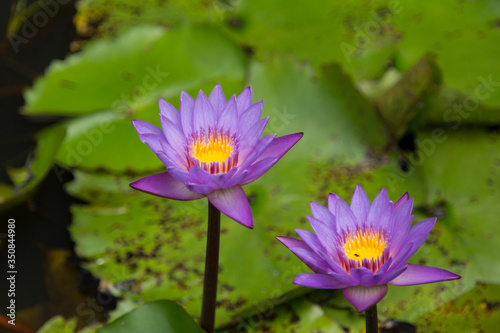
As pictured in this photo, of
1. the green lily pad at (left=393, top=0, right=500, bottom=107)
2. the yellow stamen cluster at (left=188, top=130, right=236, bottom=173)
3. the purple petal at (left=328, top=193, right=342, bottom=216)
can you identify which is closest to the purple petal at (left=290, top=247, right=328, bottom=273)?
the purple petal at (left=328, top=193, right=342, bottom=216)

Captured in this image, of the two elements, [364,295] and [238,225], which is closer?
[364,295]

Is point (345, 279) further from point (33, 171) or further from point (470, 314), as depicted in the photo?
point (33, 171)

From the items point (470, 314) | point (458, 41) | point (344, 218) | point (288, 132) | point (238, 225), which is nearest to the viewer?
point (344, 218)

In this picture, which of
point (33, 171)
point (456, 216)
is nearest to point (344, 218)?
point (456, 216)

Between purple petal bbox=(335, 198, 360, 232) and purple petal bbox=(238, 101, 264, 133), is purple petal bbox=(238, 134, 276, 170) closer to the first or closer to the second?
purple petal bbox=(238, 101, 264, 133)

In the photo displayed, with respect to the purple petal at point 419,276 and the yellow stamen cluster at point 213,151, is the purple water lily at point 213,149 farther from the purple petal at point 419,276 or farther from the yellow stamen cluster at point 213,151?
the purple petal at point 419,276

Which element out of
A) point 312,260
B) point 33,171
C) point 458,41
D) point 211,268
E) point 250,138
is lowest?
point 33,171

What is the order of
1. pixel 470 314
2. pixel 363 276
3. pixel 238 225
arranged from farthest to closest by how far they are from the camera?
pixel 238 225 → pixel 470 314 → pixel 363 276

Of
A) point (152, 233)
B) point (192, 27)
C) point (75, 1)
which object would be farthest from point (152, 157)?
point (75, 1)
